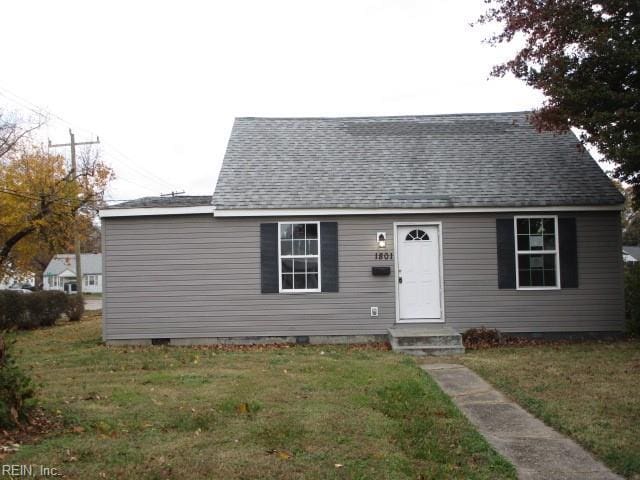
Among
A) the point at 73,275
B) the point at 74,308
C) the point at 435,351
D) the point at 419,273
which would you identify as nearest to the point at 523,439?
the point at 435,351

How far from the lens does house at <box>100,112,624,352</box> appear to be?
12.4 m

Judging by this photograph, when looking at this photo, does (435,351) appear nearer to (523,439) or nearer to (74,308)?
(523,439)

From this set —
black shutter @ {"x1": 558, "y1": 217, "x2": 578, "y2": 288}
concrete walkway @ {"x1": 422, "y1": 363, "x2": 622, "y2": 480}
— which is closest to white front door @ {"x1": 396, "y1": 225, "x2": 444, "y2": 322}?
Result: black shutter @ {"x1": 558, "y1": 217, "x2": 578, "y2": 288}

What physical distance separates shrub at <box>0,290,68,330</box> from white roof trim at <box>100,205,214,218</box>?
7530mm

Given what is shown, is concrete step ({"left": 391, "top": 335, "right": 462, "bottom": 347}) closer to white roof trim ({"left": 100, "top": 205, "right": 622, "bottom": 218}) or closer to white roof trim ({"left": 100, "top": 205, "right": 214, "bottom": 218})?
white roof trim ({"left": 100, "top": 205, "right": 622, "bottom": 218})

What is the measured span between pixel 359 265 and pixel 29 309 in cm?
1203

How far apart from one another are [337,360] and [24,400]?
5.42m

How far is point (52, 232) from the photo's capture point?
23438 mm

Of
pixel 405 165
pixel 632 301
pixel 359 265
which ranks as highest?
pixel 405 165

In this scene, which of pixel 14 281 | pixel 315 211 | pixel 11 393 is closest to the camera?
pixel 11 393

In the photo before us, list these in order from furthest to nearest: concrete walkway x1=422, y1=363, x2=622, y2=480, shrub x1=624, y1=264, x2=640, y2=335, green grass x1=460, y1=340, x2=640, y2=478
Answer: shrub x1=624, y1=264, x2=640, y2=335
green grass x1=460, y1=340, x2=640, y2=478
concrete walkway x1=422, y1=363, x2=622, y2=480

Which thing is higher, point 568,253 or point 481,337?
point 568,253

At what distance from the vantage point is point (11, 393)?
5395mm

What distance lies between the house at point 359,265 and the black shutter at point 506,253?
0.02m
